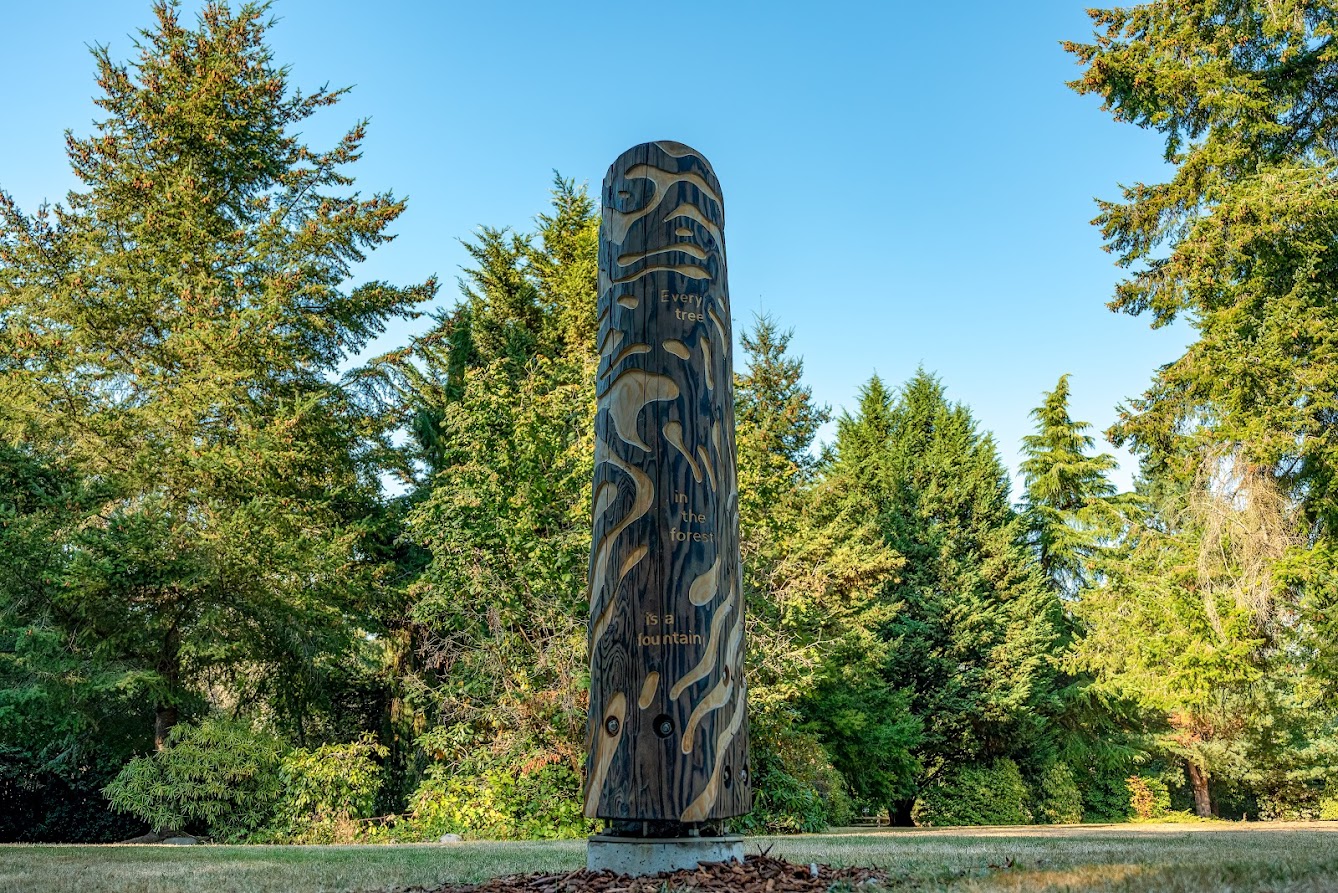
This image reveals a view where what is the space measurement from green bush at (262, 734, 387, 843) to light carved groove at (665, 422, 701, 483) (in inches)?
490

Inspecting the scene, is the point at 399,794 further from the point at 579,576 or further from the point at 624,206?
the point at 624,206

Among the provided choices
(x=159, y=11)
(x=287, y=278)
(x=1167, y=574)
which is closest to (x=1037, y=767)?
(x=1167, y=574)

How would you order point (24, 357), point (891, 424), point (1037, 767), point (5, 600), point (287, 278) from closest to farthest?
point (5, 600), point (24, 357), point (287, 278), point (1037, 767), point (891, 424)

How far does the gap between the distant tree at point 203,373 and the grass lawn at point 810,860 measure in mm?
6815

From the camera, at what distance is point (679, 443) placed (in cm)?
470

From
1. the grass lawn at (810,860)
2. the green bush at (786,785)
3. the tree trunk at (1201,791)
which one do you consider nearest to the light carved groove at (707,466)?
the grass lawn at (810,860)

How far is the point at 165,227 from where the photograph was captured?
17562 millimetres

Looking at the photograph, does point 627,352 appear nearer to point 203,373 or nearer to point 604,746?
point 604,746

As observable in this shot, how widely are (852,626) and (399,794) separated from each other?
31.1 ft

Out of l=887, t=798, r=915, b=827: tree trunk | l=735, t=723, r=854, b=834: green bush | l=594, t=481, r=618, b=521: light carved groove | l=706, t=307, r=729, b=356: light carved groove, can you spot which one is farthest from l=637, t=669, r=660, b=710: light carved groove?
l=887, t=798, r=915, b=827: tree trunk

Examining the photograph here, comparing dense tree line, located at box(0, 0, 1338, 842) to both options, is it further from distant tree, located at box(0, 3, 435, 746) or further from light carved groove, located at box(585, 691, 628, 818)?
light carved groove, located at box(585, 691, 628, 818)

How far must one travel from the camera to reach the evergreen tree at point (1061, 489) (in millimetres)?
27422

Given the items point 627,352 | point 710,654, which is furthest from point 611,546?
point 627,352

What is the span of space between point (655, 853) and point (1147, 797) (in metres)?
26.0
